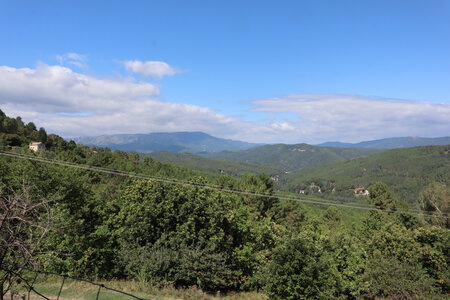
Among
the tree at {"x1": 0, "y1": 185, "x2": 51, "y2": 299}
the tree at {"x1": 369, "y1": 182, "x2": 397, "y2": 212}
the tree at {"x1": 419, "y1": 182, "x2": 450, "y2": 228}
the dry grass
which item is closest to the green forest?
the dry grass

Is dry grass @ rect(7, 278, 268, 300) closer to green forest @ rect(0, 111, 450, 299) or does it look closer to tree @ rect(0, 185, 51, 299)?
green forest @ rect(0, 111, 450, 299)

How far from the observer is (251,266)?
21109 mm

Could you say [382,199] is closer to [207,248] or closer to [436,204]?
[436,204]

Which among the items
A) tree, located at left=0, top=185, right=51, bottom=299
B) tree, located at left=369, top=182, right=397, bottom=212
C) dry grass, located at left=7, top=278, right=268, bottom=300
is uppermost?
tree, located at left=0, top=185, right=51, bottom=299

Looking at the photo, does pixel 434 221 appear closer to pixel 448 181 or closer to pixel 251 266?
pixel 251 266

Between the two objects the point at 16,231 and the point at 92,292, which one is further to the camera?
the point at 92,292

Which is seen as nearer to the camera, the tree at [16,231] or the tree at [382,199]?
the tree at [16,231]

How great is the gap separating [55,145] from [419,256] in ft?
335

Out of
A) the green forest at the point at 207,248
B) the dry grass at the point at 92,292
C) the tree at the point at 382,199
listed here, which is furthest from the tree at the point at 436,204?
the dry grass at the point at 92,292

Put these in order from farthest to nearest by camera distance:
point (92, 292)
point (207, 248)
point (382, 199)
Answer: point (382, 199) < point (207, 248) < point (92, 292)

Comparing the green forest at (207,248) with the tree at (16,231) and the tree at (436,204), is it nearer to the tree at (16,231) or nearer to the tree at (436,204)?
the tree at (16,231)

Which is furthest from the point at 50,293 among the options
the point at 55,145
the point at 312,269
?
the point at 55,145

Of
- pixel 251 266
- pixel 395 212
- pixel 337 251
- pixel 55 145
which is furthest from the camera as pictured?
pixel 55 145

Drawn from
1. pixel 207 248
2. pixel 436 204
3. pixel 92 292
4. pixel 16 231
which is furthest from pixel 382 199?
pixel 16 231
